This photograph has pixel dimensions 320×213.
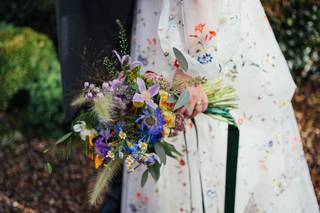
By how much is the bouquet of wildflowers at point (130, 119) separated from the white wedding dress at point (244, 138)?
226 mm

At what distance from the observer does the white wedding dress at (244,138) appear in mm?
2211

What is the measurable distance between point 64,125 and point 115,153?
7.46ft

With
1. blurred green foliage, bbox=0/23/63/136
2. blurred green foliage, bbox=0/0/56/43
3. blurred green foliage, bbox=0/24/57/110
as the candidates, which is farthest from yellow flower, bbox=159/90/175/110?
blurred green foliage, bbox=0/0/56/43

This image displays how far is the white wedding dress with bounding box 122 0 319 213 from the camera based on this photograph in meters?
2.21

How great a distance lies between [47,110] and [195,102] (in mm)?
2361

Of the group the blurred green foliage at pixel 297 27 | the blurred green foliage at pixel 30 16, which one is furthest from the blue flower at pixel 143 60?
the blurred green foliage at pixel 30 16

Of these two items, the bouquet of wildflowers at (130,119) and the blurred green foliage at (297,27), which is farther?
the blurred green foliage at (297,27)

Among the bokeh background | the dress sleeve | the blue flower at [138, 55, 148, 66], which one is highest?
the dress sleeve

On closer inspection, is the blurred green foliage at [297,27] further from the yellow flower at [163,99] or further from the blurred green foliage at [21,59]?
the yellow flower at [163,99]

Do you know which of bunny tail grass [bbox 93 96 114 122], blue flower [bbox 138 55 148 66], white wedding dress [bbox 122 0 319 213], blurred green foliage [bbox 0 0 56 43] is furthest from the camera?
blurred green foliage [bbox 0 0 56 43]

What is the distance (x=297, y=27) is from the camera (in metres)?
4.41

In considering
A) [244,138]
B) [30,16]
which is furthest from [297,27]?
[244,138]

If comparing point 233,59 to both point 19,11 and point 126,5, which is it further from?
point 19,11

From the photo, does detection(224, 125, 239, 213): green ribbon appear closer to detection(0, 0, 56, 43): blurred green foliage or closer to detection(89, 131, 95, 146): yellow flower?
detection(89, 131, 95, 146): yellow flower
